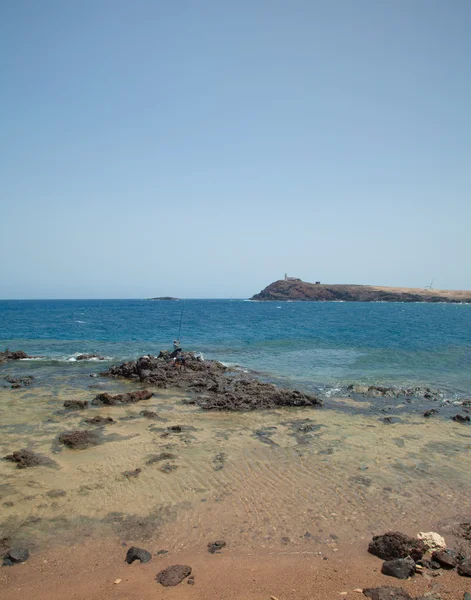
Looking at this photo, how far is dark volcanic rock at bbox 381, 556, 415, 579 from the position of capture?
6273 mm

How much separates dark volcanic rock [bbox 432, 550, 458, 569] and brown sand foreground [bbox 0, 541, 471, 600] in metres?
0.16

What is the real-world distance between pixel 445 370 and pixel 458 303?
14612cm

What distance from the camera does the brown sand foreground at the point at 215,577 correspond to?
5883mm

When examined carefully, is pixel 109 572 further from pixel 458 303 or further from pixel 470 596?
pixel 458 303

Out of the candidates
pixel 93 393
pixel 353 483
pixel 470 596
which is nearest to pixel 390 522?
pixel 353 483

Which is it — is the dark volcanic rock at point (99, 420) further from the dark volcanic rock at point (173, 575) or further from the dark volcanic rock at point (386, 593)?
the dark volcanic rock at point (386, 593)

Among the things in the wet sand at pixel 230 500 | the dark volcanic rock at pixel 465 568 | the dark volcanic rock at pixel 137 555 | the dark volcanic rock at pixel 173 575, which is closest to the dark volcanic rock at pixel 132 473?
the wet sand at pixel 230 500

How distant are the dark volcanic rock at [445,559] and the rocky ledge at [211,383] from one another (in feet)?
33.2

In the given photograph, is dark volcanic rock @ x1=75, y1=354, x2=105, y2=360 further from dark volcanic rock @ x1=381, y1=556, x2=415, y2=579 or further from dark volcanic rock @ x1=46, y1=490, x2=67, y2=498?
dark volcanic rock @ x1=381, y1=556, x2=415, y2=579

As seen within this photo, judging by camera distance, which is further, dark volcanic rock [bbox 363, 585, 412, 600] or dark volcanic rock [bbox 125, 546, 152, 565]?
dark volcanic rock [bbox 125, 546, 152, 565]

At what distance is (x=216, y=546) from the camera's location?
7203 millimetres

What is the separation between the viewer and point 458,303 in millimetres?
151000

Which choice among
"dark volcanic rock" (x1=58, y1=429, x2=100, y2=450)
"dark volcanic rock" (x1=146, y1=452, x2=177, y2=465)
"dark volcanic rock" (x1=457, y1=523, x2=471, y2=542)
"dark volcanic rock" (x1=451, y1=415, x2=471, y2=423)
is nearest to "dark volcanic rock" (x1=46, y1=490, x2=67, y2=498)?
"dark volcanic rock" (x1=146, y1=452, x2=177, y2=465)

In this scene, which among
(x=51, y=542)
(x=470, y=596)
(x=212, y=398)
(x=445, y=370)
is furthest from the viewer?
(x=445, y=370)
